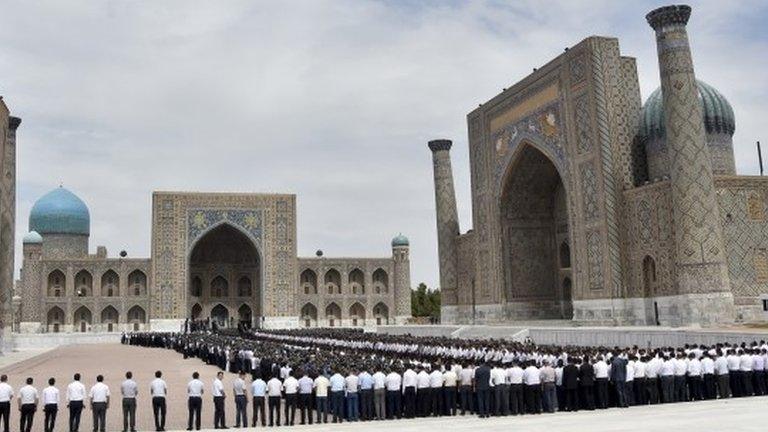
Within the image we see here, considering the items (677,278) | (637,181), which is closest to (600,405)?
(677,278)

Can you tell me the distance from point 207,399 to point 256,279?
3668 centimetres

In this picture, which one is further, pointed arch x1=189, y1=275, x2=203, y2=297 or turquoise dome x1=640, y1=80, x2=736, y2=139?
pointed arch x1=189, y1=275, x2=203, y2=297

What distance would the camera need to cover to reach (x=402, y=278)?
167 ft

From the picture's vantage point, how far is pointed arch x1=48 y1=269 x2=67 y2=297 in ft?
151

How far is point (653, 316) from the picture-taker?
22.0m

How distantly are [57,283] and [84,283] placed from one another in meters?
1.56

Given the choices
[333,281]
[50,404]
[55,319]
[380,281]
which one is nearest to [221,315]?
[333,281]

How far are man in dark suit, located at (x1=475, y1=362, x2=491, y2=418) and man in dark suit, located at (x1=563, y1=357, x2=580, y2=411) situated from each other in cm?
108

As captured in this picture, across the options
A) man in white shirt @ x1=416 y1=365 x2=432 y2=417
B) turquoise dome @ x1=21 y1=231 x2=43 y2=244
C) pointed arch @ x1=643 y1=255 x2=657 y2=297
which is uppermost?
turquoise dome @ x1=21 y1=231 x2=43 y2=244

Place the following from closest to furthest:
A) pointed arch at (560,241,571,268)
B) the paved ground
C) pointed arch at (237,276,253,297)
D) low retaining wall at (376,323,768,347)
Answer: the paved ground < low retaining wall at (376,323,768,347) < pointed arch at (560,241,571,268) < pointed arch at (237,276,253,297)

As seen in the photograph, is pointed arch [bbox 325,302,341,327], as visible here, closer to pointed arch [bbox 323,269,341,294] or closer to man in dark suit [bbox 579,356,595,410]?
pointed arch [bbox 323,269,341,294]

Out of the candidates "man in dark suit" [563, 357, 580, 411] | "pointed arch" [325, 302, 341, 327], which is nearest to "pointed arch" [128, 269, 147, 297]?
"pointed arch" [325, 302, 341, 327]

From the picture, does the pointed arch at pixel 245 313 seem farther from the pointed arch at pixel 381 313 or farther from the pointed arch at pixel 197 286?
the pointed arch at pixel 381 313

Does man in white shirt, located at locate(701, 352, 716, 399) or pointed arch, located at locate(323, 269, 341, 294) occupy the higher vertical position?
pointed arch, located at locate(323, 269, 341, 294)
